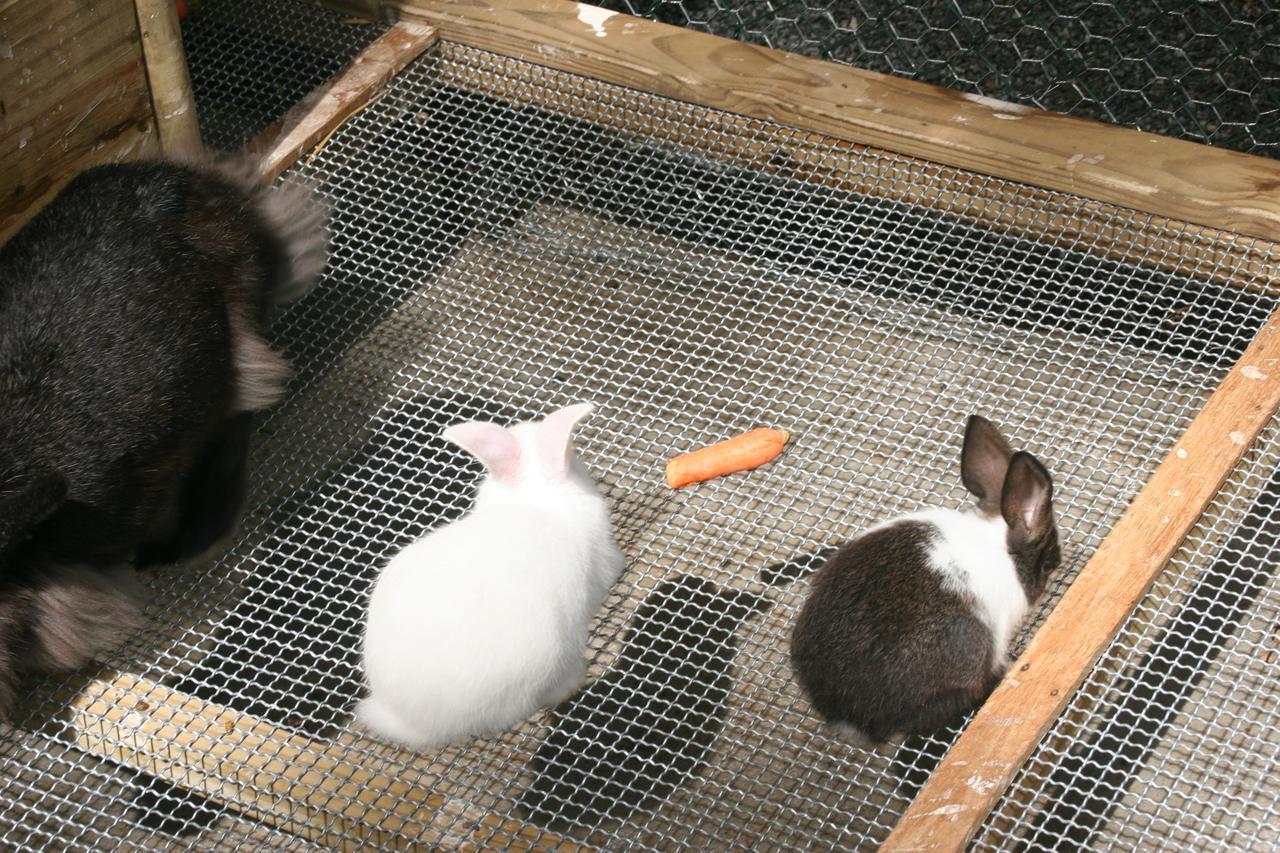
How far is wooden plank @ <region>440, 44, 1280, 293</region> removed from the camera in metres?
2.89

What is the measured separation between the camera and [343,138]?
10.9 ft

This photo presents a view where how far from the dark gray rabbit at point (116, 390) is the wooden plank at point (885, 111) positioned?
3.31 ft

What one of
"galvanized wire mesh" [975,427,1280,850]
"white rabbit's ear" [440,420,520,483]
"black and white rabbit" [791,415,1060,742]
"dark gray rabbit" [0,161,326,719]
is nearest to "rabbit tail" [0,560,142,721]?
"dark gray rabbit" [0,161,326,719]

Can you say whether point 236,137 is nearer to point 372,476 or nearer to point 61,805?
point 372,476

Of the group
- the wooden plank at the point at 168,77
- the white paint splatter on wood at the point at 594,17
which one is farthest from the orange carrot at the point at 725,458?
the wooden plank at the point at 168,77

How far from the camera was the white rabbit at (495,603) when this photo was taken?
2.05m

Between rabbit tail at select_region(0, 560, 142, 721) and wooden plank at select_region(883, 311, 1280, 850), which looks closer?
wooden plank at select_region(883, 311, 1280, 850)

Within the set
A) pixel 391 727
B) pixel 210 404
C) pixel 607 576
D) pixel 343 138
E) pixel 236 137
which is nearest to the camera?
pixel 391 727

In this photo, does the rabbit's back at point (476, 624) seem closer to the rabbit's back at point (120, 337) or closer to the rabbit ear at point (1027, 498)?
the rabbit's back at point (120, 337)

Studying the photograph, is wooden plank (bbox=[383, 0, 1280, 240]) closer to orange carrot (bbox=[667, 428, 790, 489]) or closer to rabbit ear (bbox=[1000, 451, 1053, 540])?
orange carrot (bbox=[667, 428, 790, 489])

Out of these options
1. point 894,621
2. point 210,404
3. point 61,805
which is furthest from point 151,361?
point 894,621

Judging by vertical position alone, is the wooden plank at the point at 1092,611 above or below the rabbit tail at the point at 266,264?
below

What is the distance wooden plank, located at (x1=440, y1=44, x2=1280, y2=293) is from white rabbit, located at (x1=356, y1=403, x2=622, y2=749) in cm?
120

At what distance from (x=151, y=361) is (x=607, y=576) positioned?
928 millimetres
